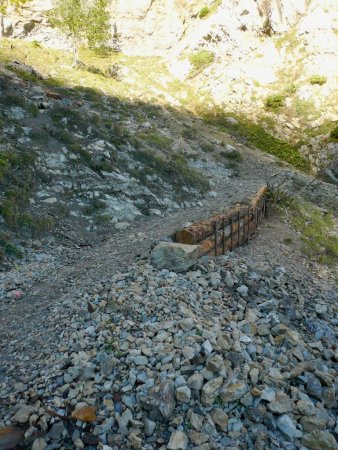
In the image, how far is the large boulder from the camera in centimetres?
873

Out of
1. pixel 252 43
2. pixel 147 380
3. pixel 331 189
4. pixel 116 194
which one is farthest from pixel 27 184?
pixel 252 43

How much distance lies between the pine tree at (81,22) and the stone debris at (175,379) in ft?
119

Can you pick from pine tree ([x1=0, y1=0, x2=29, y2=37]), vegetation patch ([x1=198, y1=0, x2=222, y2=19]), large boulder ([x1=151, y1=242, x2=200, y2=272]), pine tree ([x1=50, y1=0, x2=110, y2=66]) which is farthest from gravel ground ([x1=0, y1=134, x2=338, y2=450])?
vegetation patch ([x1=198, y1=0, x2=222, y2=19])

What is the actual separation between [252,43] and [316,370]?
47.2 meters

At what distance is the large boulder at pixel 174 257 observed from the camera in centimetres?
873

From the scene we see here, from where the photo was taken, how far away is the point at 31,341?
20.9ft

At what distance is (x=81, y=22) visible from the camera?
130 feet

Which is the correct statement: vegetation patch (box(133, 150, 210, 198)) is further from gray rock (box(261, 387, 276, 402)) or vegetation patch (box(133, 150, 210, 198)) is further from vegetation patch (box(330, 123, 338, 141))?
vegetation patch (box(330, 123, 338, 141))

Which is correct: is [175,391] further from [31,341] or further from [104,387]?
[31,341]

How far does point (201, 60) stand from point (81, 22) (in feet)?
51.0

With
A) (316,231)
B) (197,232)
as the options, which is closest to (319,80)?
(316,231)

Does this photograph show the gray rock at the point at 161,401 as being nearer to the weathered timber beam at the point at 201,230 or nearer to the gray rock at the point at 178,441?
the gray rock at the point at 178,441

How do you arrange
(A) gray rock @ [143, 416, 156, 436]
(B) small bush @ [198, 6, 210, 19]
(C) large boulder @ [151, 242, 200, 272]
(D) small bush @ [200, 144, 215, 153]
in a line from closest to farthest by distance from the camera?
(A) gray rock @ [143, 416, 156, 436] → (C) large boulder @ [151, 242, 200, 272] → (D) small bush @ [200, 144, 215, 153] → (B) small bush @ [198, 6, 210, 19]

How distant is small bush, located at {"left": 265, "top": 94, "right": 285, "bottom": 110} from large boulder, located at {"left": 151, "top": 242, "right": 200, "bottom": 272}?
33050 mm
